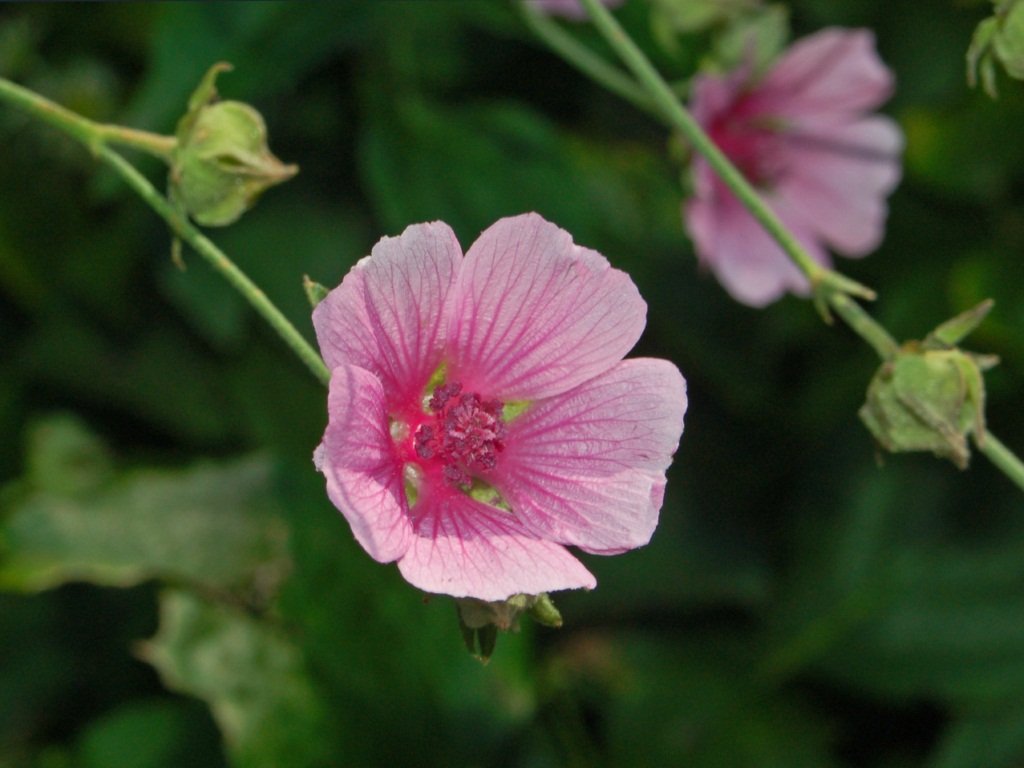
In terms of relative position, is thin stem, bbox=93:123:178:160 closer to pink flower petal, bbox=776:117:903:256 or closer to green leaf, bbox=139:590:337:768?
green leaf, bbox=139:590:337:768

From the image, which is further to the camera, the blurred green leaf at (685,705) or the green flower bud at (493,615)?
the blurred green leaf at (685,705)

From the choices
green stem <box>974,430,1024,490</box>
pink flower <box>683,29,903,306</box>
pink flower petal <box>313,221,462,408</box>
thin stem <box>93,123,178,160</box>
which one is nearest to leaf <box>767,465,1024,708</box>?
pink flower <box>683,29,903,306</box>

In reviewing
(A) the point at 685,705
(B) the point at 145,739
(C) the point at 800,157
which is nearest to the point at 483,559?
(B) the point at 145,739

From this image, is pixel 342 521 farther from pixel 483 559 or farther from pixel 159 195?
pixel 483 559

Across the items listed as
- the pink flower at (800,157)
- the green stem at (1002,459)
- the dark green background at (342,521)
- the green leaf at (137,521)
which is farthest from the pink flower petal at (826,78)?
the green leaf at (137,521)

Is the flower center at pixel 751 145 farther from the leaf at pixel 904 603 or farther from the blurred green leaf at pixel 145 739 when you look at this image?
the blurred green leaf at pixel 145 739

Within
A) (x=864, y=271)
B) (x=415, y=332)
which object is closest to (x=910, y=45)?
(x=864, y=271)
